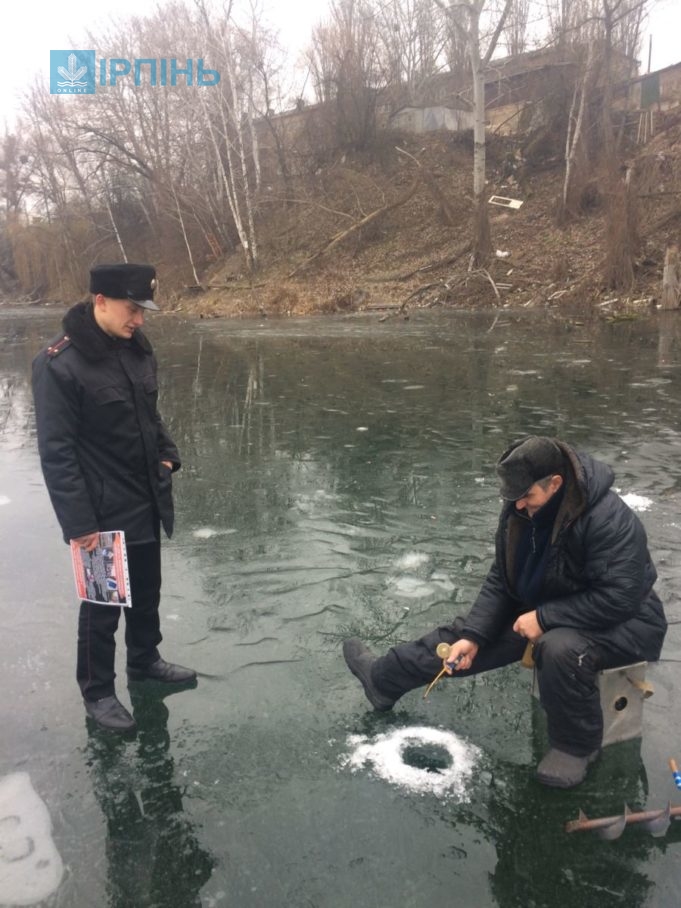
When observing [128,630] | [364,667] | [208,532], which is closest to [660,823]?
[364,667]

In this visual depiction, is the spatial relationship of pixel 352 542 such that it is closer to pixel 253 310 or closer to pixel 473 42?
pixel 253 310

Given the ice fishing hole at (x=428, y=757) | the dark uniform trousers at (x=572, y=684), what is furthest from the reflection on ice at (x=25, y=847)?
the dark uniform trousers at (x=572, y=684)

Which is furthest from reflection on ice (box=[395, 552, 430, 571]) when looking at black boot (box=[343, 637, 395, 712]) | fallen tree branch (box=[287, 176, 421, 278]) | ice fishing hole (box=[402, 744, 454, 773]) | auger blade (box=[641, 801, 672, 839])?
fallen tree branch (box=[287, 176, 421, 278])

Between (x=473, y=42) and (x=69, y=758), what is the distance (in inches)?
1132

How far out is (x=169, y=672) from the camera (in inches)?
139

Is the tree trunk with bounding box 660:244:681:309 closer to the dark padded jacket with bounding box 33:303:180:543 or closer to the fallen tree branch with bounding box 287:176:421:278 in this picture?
the fallen tree branch with bounding box 287:176:421:278

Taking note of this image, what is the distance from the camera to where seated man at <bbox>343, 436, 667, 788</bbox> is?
2.72 meters

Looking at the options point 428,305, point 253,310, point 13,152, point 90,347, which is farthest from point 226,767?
point 13,152

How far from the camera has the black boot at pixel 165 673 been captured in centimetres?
353

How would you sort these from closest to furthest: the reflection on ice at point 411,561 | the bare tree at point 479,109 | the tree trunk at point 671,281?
the reflection on ice at point 411,561, the tree trunk at point 671,281, the bare tree at point 479,109

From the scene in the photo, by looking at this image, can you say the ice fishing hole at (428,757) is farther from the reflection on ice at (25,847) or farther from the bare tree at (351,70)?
the bare tree at (351,70)

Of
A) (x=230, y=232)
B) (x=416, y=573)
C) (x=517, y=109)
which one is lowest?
(x=416, y=573)

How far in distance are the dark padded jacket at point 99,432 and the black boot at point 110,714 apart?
29.7 inches

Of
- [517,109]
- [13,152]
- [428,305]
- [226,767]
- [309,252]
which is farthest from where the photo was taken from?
[13,152]
